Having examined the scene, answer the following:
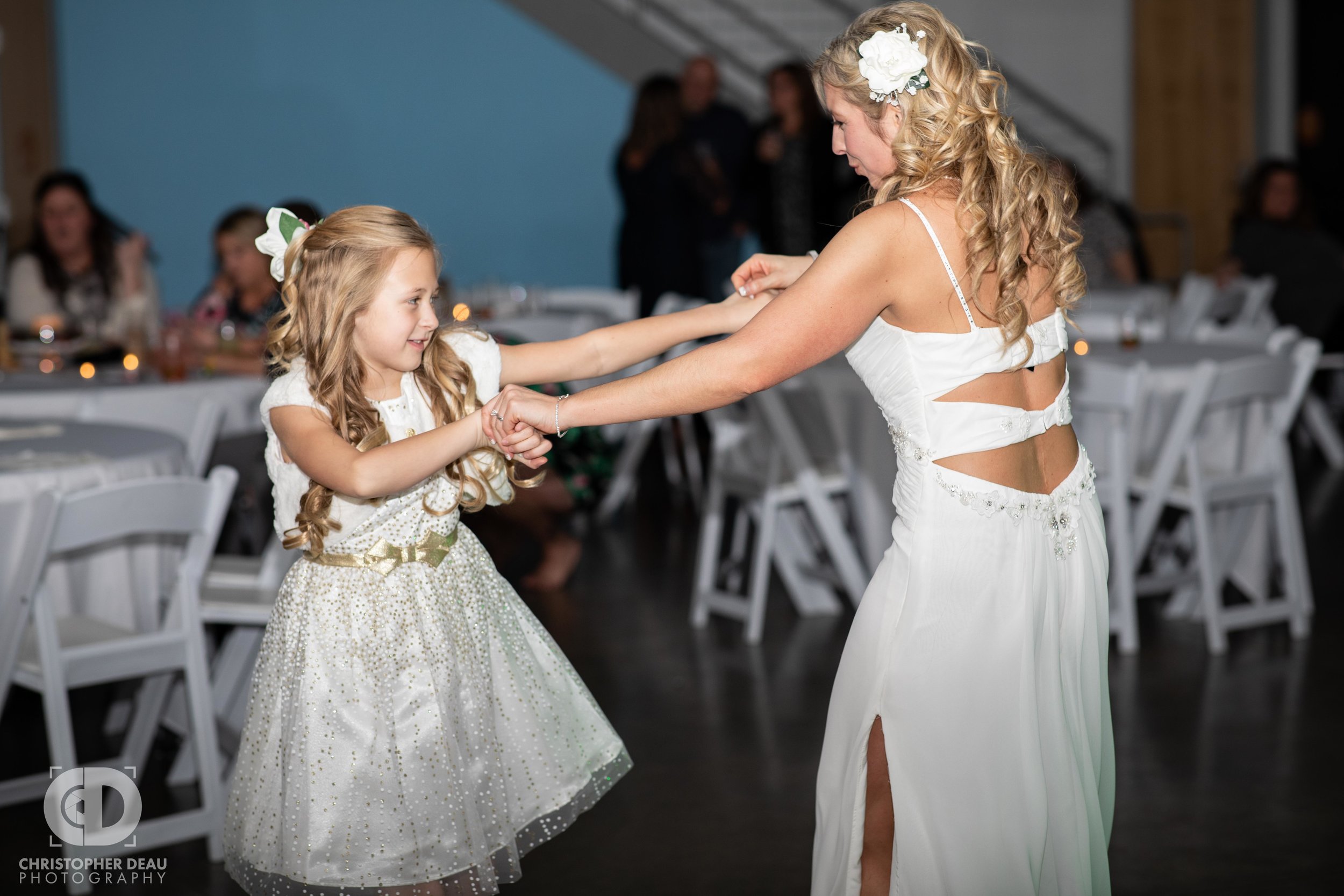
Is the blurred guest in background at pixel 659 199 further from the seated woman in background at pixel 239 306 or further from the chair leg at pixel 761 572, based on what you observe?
the chair leg at pixel 761 572

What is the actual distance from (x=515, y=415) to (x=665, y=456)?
16.7 ft

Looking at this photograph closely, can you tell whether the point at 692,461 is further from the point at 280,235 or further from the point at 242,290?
the point at 280,235

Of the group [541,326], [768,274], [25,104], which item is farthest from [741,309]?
[25,104]

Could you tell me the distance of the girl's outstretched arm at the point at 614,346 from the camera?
2.20 metres

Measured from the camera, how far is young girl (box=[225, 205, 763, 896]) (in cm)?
197

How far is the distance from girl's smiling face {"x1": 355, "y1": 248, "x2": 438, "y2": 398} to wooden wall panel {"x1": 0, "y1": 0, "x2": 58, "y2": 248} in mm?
6547

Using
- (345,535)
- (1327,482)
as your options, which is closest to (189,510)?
(345,535)

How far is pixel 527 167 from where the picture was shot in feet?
27.9

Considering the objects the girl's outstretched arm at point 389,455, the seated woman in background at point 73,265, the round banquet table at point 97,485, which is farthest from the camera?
the seated woman in background at point 73,265

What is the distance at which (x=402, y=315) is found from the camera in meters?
1.98

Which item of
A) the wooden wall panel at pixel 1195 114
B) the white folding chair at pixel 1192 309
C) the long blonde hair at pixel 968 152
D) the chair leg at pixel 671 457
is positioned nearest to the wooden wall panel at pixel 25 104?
the chair leg at pixel 671 457

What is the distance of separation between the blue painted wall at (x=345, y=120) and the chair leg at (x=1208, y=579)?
17.1 ft

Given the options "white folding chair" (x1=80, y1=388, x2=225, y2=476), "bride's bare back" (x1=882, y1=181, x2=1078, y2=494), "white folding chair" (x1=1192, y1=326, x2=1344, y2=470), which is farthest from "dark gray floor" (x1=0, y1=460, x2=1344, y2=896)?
"bride's bare back" (x1=882, y1=181, x2=1078, y2=494)

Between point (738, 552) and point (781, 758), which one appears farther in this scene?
point (738, 552)
